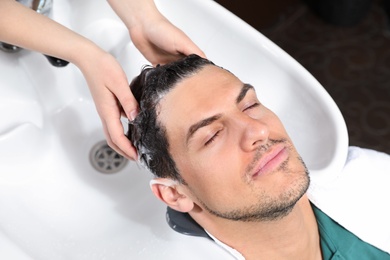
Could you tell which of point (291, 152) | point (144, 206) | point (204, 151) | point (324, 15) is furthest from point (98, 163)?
point (324, 15)

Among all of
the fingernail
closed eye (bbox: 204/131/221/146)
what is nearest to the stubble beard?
closed eye (bbox: 204/131/221/146)

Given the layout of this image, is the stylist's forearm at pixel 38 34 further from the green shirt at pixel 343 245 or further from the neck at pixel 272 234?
the green shirt at pixel 343 245

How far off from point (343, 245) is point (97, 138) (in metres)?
0.66

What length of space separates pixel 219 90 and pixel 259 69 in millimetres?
243

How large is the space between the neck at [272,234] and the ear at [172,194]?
6cm

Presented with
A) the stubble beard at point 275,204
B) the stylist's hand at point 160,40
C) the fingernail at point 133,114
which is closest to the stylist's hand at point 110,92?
the fingernail at point 133,114

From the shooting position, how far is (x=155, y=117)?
1.03 metres

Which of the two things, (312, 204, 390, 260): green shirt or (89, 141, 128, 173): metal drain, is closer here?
(312, 204, 390, 260): green shirt

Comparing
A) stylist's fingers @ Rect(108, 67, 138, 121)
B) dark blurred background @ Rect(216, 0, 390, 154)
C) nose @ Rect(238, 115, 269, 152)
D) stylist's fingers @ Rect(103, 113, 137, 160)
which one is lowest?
dark blurred background @ Rect(216, 0, 390, 154)

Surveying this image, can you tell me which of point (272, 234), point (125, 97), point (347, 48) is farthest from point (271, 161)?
point (347, 48)

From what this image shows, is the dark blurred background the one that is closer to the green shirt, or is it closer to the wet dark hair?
the green shirt

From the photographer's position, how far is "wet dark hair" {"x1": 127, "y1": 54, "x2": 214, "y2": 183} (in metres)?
1.03

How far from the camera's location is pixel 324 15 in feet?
7.11

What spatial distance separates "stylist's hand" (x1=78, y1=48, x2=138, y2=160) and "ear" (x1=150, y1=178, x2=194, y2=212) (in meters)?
0.10
